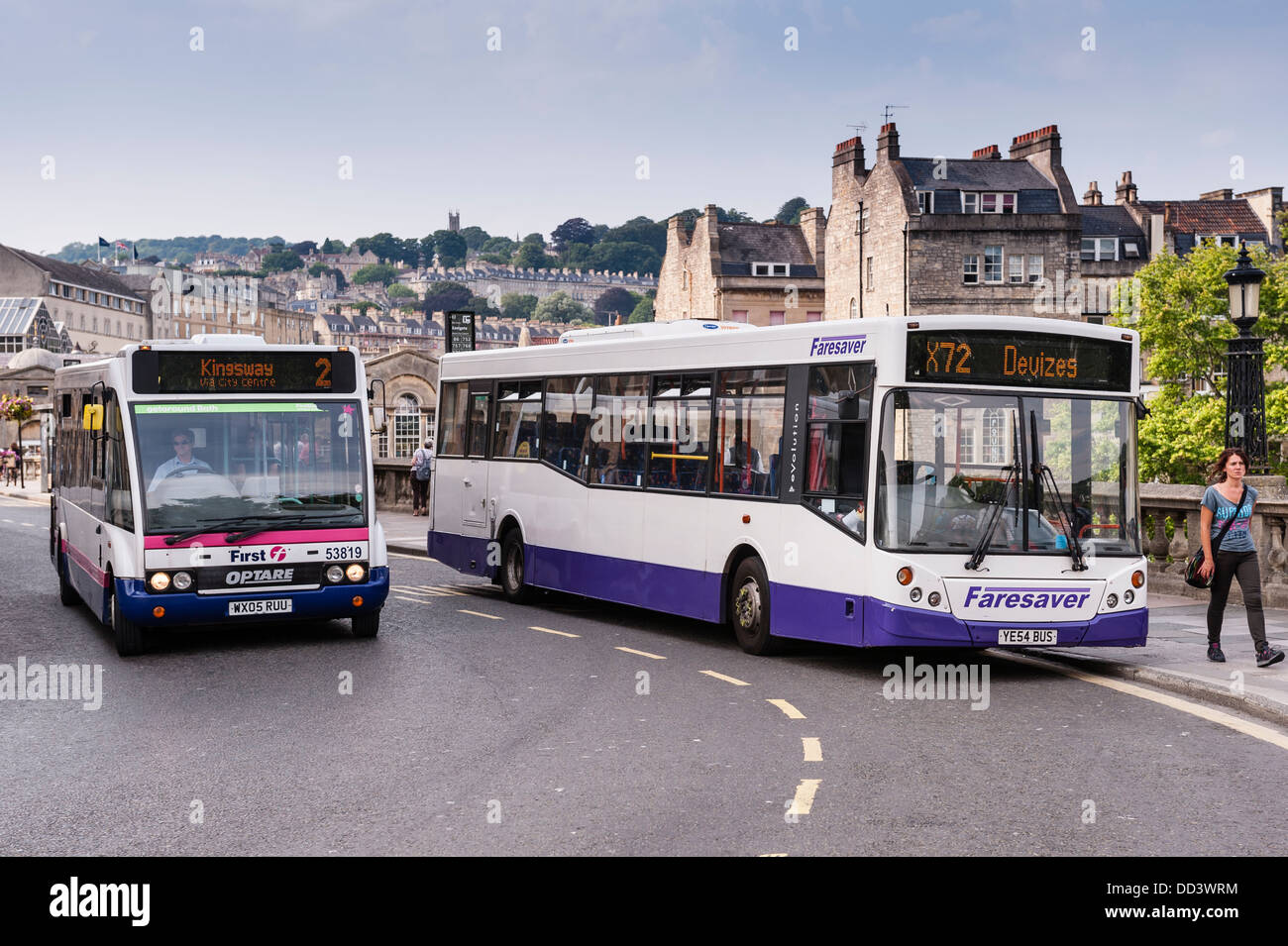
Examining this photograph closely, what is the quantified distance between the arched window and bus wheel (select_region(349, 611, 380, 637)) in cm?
5442

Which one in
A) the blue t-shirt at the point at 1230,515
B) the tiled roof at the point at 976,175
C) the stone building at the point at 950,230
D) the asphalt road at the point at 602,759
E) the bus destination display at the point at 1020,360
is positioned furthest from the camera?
the tiled roof at the point at 976,175

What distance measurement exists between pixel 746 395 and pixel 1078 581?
3258 mm

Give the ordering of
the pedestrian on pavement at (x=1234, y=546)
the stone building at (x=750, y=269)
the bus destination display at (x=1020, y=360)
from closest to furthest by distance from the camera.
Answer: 1. the bus destination display at (x=1020, y=360)
2. the pedestrian on pavement at (x=1234, y=546)
3. the stone building at (x=750, y=269)

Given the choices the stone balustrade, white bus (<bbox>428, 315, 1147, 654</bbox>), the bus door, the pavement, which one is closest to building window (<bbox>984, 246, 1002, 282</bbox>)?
the stone balustrade

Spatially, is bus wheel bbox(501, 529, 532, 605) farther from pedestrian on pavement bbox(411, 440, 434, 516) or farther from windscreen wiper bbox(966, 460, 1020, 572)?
pedestrian on pavement bbox(411, 440, 434, 516)

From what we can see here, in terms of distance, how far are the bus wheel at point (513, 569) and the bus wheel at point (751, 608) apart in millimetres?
4323

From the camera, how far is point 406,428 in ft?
226

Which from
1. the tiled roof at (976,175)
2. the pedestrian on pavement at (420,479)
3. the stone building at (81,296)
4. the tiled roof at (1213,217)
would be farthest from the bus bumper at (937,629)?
the stone building at (81,296)

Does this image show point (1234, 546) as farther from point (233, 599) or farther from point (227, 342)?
point (227, 342)

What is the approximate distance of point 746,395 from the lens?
520 inches

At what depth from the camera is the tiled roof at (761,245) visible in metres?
87.8

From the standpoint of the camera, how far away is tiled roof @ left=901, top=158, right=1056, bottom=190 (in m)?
70.6

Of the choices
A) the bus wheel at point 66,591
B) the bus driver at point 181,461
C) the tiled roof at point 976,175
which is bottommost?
the bus wheel at point 66,591

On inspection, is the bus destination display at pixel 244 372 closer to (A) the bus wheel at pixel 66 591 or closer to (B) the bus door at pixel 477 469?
(B) the bus door at pixel 477 469
